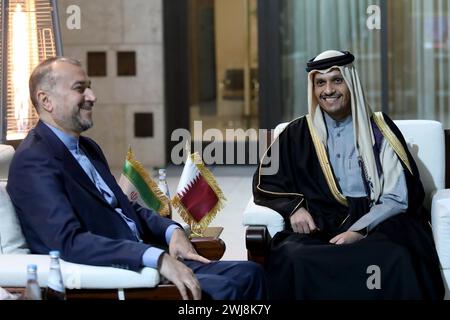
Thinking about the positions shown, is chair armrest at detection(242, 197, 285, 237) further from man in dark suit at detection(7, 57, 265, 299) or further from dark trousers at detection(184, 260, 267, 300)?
dark trousers at detection(184, 260, 267, 300)

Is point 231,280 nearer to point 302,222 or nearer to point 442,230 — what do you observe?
point 302,222

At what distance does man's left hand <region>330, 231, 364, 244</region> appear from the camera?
14.8ft

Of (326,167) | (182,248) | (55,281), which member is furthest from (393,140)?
(55,281)

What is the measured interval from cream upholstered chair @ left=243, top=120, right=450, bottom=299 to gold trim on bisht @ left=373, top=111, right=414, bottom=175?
227 mm

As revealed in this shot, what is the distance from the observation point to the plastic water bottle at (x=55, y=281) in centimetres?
324

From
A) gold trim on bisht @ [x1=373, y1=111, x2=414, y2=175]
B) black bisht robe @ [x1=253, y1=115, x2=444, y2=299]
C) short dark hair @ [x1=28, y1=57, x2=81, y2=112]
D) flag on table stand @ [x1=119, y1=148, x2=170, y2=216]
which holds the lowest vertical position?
black bisht robe @ [x1=253, y1=115, x2=444, y2=299]

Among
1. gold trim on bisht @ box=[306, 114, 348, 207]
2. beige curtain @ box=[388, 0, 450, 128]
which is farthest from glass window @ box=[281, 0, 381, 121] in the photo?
gold trim on bisht @ box=[306, 114, 348, 207]

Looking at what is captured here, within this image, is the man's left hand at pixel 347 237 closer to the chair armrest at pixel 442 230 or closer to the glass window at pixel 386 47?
the chair armrest at pixel 442 230

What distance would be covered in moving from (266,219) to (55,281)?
1.64 meters

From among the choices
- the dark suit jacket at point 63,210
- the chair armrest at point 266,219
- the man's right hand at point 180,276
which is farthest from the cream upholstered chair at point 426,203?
the man's right hand at point 180,276

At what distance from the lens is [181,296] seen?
11.3 feet

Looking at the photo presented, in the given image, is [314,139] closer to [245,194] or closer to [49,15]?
[49,15]

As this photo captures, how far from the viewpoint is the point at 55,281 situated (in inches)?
128
